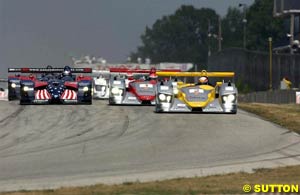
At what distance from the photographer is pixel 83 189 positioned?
1307 centimetres

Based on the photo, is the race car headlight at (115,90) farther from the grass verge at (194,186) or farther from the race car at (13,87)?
the grass verge at (194,186)

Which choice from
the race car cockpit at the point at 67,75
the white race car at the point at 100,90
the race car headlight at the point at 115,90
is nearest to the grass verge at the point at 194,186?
the race car headlight at the point at 115,90

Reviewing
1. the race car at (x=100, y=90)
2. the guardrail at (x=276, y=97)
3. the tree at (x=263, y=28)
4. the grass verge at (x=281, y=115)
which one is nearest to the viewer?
the grass verge at (x=281, y=115)

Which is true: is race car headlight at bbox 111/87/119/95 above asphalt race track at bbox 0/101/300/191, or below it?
above

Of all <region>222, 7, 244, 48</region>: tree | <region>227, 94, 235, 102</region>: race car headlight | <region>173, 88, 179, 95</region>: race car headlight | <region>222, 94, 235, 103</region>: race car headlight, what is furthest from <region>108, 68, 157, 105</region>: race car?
<region>222, 7, 244, 48</region>: tree

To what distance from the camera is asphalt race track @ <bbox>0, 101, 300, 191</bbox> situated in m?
15.1

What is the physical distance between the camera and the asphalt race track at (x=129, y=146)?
49.7 ft

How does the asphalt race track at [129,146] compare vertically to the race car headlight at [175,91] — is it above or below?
below

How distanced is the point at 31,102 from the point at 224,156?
16.1 meters

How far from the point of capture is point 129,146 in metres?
18.8

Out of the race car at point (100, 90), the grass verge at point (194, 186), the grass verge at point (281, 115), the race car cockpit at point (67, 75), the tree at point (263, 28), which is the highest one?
the tree at point (263, 28)

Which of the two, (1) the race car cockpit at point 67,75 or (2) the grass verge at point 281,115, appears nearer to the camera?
(2) the grass verge at point 281,115

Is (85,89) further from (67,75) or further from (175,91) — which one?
(175,91)

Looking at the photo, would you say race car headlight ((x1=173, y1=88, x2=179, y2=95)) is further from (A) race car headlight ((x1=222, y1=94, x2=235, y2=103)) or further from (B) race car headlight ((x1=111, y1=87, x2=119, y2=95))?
(B) race car headlight ((x1=111, y1=87, x2=119, y2=95))
